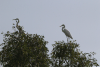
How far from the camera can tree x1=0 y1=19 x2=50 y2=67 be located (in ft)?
60.0

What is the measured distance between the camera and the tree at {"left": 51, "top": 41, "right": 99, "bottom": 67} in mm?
18500

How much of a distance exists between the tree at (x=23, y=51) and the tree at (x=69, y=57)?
952 mm

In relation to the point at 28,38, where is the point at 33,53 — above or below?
below

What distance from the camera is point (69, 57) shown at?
18781 mm

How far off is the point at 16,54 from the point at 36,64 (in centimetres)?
209

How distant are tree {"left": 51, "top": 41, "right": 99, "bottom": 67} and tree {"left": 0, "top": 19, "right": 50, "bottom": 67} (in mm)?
952

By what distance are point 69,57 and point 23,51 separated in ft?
14.2

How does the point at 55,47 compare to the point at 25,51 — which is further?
the point at 55,47

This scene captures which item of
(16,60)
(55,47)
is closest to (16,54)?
(16,60)

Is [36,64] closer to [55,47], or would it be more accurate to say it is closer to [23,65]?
[23,65]

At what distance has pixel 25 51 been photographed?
1798 centimetres

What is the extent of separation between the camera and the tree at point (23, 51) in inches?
720

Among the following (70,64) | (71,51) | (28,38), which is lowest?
(70,64)

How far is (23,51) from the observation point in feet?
58.7
